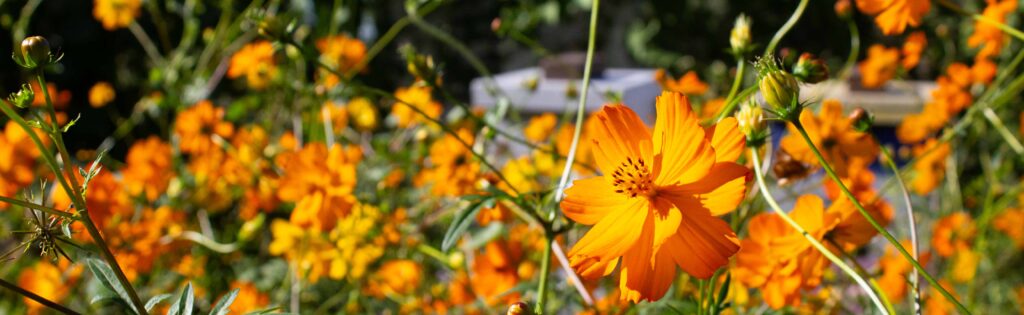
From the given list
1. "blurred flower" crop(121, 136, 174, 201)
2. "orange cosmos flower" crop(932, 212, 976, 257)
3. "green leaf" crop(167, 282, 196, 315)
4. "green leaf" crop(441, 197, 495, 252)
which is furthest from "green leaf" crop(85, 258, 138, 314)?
Answer: "orange cosmos flower" crop(932, 212, 976, 257)

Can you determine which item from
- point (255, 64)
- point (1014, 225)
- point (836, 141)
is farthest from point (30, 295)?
point (1014, 225)

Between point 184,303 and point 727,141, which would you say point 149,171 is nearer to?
point 184,303

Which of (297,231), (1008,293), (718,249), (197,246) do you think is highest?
(718,249)

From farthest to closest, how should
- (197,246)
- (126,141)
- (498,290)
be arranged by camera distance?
1. (126,141)
2. (197,246)
3. (498,290)

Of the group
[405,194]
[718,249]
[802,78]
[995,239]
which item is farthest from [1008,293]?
[718,249]

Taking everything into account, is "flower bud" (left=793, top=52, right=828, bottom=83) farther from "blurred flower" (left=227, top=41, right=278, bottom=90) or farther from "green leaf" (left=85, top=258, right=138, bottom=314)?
"blurred flower" (left=227, top=41, right=278, bottom=90)

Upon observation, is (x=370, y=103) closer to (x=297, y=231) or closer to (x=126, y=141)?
(x=297, y=231)
